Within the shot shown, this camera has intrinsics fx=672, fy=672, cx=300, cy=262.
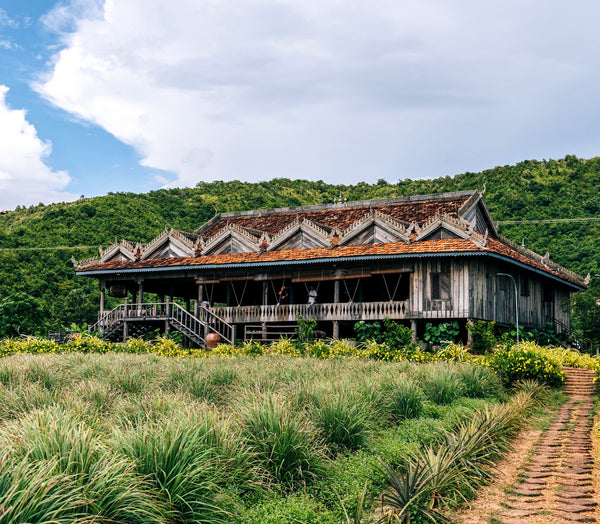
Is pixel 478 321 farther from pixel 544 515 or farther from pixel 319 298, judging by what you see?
pixel 544 515

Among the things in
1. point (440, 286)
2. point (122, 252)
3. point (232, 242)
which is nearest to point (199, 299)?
point (232, 242)

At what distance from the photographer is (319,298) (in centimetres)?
3566

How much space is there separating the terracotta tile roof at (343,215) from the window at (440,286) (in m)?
2.83

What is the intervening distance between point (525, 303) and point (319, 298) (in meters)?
10.4

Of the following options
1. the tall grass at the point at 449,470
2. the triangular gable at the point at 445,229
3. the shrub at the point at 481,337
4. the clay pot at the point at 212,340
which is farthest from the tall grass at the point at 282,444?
the clay pot at the point at 212,340

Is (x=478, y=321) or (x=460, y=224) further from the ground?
(x=460, y=224)

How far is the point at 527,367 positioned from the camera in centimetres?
2052

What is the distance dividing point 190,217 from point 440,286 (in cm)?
3665

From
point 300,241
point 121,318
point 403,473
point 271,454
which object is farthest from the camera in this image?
point 121,318

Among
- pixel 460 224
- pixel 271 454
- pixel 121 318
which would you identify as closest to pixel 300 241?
pixel 460 224

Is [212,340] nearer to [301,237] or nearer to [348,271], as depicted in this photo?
[301,237]

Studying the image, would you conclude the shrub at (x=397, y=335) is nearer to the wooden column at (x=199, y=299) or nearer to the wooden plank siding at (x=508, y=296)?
the wooden plank siding at (x=508, y=296)

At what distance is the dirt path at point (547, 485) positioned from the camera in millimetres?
8867

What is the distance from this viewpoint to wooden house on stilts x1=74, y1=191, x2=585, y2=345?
28172 mm
